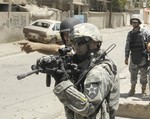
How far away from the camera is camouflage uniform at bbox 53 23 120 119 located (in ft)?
8.09

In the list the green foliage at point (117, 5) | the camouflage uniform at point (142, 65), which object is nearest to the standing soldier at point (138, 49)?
the camouflage uniform at point (142, 65)

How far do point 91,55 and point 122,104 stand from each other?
13.3ft

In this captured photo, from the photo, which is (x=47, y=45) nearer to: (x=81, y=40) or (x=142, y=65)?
(x=81, y=40)

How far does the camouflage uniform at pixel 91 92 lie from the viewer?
2465 mm

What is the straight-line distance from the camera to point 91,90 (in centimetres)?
246

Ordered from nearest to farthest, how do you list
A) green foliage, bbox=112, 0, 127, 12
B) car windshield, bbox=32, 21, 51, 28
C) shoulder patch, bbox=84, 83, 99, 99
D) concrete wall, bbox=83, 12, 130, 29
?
shoulder patch, bbox=84, 83, 99, 99
car windshield, bbox=32, 21, 51, 28
concrete wall, bbox=83, 12, 130, 29
green foliage, bbox=112, 0, 127, 12

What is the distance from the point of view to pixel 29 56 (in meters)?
17.2

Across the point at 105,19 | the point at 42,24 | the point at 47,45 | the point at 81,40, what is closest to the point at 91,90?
the point at 81,40

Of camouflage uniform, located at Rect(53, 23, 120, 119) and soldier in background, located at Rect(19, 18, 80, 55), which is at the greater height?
soldier in background, located at Rect(19, 18, 80, 55)

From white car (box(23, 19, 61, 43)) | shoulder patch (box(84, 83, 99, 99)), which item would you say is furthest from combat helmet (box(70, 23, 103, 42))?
white car (box(23, 19, 61, 43))

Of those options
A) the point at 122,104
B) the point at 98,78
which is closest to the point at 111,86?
the point at 98,78

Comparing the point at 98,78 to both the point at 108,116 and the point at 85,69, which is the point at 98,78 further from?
the point at 108,116

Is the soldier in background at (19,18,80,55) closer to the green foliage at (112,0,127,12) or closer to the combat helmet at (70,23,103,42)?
the combat helmet at (70,23,103,42)

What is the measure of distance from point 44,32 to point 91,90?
1846 cm
